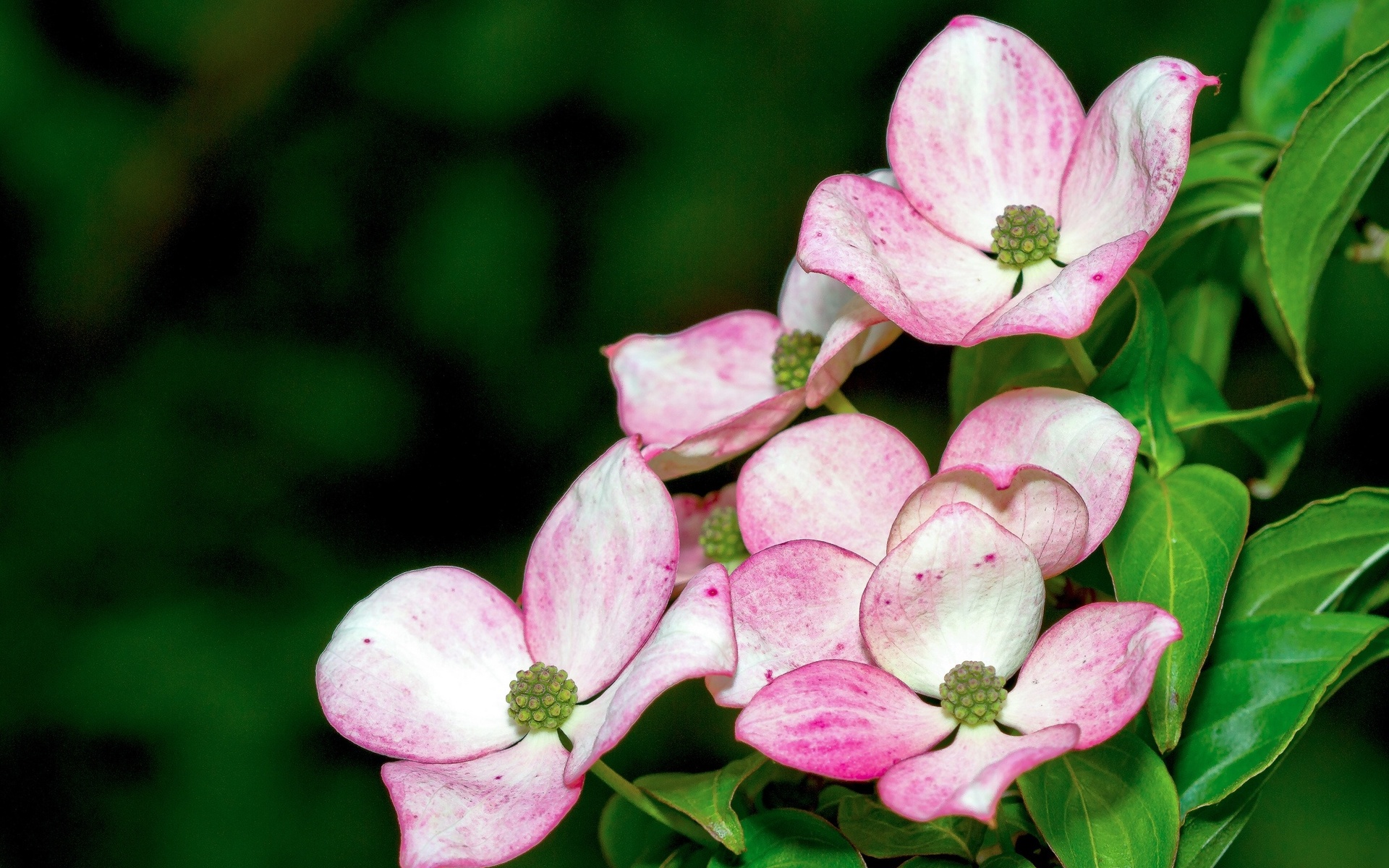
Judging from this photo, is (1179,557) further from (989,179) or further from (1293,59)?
(1293,59)

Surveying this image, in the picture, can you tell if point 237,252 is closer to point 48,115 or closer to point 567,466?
point 48,115

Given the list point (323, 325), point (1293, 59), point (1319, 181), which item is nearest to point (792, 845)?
point (1319, 181)

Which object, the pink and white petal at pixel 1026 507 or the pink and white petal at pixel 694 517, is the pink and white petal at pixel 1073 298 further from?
the pink and white petal at pixel 694 517

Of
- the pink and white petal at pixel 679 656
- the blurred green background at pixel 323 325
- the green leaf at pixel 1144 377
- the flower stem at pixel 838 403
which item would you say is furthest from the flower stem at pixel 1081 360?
the blurred green background at pixel 323 325

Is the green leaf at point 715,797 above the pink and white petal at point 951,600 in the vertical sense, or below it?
below

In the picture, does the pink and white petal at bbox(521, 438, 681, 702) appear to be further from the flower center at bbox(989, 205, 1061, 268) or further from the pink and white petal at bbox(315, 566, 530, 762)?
the flower center at bbox(989, 205, 1061, 268)

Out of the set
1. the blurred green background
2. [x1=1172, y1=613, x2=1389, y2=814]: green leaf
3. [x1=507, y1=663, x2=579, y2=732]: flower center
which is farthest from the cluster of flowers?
the blurred green background
